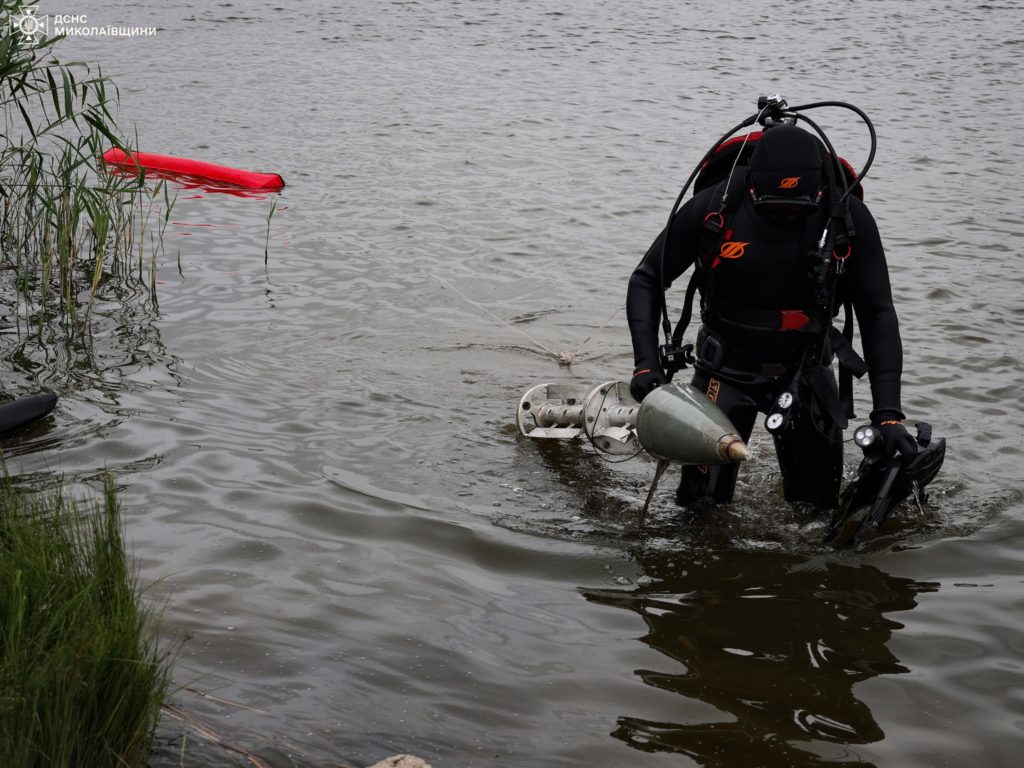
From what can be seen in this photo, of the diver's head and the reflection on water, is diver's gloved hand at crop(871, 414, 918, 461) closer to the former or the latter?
the reflection on water

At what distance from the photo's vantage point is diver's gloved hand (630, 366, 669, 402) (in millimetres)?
4449

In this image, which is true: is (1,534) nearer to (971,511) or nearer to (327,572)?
(327,572)

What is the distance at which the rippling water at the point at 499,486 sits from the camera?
3541mm

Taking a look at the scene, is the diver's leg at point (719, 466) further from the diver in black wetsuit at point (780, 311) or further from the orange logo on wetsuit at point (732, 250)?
the orange logo on wetsuit at point (732, 250)

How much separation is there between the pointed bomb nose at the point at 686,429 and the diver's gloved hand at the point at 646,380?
15cm

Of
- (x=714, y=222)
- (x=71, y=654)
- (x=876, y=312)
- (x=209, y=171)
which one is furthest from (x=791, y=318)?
(x=209, y=171)

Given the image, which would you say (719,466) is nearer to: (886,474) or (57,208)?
(886,474)

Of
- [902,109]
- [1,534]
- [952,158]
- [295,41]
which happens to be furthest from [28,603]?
[295,41]

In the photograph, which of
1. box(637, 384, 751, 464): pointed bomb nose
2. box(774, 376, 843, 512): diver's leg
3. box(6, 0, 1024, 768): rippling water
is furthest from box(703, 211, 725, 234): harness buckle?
box(6, 0, 1024, 768): rippling water

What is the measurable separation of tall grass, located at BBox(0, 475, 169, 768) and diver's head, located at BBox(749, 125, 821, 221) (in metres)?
2.56

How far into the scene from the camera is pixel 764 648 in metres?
3.96

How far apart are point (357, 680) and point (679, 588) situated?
1.41 meters

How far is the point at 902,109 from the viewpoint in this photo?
1509cm

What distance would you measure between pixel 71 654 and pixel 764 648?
94.8 inches
